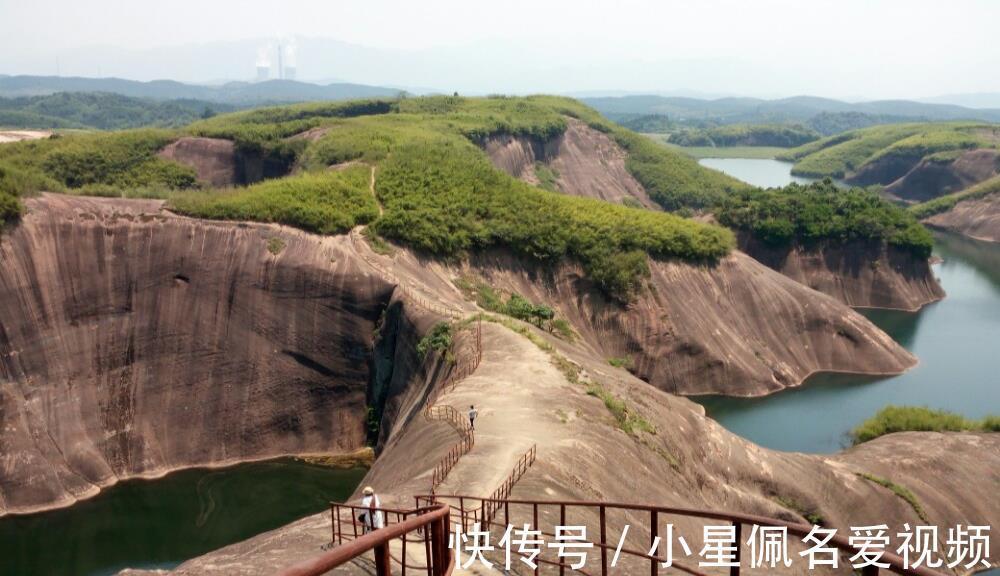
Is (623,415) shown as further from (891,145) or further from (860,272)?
(891,145)

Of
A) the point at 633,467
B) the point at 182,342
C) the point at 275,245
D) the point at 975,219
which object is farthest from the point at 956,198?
the point at 182,342

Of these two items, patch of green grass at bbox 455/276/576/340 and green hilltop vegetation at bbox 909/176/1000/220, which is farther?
green hilltop vegetation at bbox 909/176/1000/220

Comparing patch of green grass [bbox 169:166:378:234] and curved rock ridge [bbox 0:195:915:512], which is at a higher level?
patch of green grass [bbox 169:166:378:234]

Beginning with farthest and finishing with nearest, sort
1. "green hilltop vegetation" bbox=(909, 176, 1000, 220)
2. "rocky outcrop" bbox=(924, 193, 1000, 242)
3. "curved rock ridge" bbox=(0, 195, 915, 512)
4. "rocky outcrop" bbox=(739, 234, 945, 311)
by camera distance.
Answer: "green hilltop vegetation" bbox=(909, 176, 1000, 220) → "rocky outcrop" bbox=(924, 193, 1000, 242) → "rocky outcrop" bbox=(739, 234, 945, 311) → "curved rock ridge" bbox=(0, 195, 915, 512)

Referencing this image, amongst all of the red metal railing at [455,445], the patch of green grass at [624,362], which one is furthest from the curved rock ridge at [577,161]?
the red metal railing at [455,445]

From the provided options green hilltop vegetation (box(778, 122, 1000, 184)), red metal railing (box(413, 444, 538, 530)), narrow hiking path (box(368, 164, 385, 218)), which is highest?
green hilltop vegetation (box(778, 122, 1000, 184))

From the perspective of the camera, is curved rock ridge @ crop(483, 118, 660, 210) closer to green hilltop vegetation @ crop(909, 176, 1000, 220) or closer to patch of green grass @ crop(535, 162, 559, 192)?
patch of green grass @ crop(535, 162, 559, 192)

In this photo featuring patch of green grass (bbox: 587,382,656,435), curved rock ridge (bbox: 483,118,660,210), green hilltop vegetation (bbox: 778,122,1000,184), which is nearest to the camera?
patch of green grass (bbox: 587,382,656,435)

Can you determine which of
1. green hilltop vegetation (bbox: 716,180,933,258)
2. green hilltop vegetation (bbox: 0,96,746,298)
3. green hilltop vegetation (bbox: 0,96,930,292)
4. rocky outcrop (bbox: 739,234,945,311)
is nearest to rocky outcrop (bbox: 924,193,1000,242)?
green hilltop vegetation (bbox: 0,96,930,292)
